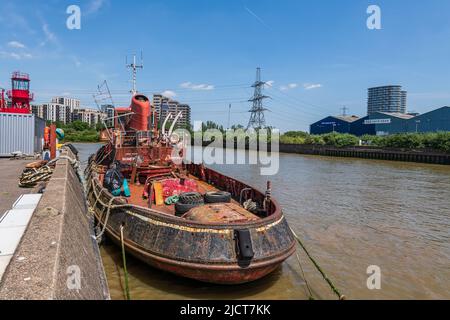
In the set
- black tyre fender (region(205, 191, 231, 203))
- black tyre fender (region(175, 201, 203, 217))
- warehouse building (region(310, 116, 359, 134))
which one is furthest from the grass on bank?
black tyre fender (region(175, 201, 203, 217))

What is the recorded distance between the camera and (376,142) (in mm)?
57219

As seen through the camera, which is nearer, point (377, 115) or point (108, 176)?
point (108, 176)

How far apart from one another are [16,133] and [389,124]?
286 feet

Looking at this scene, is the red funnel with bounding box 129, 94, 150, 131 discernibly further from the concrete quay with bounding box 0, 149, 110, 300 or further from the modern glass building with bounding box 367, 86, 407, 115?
the modern glass building with bounding box 367, 86, 407, 115

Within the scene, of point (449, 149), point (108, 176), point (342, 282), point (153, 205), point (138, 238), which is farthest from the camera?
point (449, 149)

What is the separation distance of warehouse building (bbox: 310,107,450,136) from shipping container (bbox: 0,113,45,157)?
251 ft

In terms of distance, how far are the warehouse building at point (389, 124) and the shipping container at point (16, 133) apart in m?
76.4

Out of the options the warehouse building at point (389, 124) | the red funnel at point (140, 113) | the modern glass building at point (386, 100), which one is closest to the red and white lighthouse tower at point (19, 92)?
the red funnel at point (140, 113)

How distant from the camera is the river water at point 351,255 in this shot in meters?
7.32

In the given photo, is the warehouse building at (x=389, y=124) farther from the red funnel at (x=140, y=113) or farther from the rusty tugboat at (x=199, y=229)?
the rusty tugboat at (x=199, y=229)

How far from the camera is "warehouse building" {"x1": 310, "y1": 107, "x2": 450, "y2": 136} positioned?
249 feet

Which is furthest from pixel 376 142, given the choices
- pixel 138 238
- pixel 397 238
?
pixel 138 238
